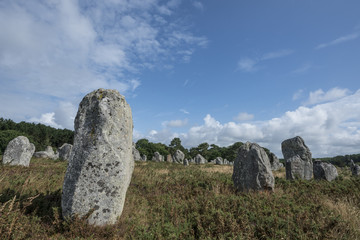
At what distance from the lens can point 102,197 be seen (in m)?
5.07

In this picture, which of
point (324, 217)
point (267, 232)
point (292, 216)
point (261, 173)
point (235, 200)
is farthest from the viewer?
point (261, 173)

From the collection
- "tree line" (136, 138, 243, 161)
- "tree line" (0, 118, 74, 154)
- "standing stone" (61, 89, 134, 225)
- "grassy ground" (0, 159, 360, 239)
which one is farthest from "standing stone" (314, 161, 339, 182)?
"tree line" (0, 118, 74, 154)

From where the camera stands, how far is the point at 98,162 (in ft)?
16.7

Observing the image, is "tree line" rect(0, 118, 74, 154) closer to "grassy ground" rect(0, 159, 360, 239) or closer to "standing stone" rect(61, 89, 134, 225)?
"grassy ground" rect(0, 159, 360, 239)

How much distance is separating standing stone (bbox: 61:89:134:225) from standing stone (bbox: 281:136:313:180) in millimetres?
13516

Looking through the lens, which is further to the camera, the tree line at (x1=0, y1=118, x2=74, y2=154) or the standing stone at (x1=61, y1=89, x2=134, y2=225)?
the tree line at (x1=0, y1=118, x2=74, y2=154)

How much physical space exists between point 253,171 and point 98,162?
7.30 meters

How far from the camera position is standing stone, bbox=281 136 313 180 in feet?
48.3

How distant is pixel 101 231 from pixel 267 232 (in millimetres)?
4071

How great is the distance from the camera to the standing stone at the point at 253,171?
9.20 m

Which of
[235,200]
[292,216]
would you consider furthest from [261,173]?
[292,216]

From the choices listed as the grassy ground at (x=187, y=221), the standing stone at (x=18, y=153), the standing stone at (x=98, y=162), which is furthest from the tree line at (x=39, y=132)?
the standing stone at (x=98, y=162)

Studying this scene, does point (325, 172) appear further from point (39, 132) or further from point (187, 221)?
point (39, 132)

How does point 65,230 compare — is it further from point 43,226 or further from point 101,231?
point 101,231
